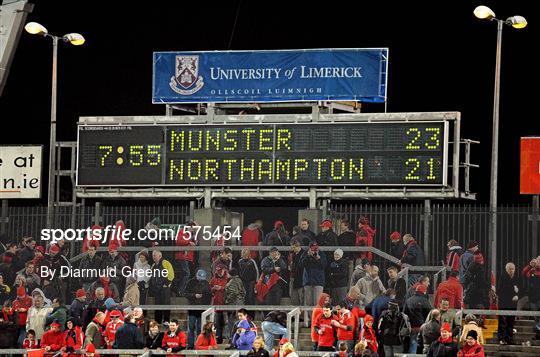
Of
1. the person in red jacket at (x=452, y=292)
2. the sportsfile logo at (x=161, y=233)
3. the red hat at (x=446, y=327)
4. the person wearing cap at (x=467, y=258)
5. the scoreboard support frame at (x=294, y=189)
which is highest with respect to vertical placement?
the scoreboard support frame at (x=294, y=189)

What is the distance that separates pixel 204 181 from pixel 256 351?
263 inches

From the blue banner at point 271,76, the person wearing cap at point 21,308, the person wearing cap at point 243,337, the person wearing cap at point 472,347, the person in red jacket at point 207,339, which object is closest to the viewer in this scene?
the person wearing cap at point 472,347

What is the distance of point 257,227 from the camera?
32812mm

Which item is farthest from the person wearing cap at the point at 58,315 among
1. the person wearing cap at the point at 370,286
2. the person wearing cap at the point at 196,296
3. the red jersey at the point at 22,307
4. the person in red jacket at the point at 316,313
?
the person wearing cap at the point at 370,286

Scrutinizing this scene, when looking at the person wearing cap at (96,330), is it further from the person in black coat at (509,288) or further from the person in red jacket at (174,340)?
the person in black coat at (509,288)

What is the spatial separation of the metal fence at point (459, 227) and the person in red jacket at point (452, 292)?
0.83 m

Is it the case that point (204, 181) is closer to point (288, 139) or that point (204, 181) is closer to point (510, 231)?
point (288, 139)

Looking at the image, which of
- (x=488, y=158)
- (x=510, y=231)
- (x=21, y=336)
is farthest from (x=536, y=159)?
(x=488, y=158)

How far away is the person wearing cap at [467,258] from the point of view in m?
→ 30.2

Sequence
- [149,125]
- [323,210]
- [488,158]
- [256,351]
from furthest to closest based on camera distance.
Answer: [488,158] → [149,125] → [323,210] → [256,351]

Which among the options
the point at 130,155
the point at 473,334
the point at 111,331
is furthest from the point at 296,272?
the point at 130,155

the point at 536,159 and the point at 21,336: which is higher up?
the point at 536,159

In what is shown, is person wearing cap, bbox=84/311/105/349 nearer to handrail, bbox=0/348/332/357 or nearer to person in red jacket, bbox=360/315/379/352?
handrail, bbox=0/348/332/357

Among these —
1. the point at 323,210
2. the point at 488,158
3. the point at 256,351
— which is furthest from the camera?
the point at 488,158
